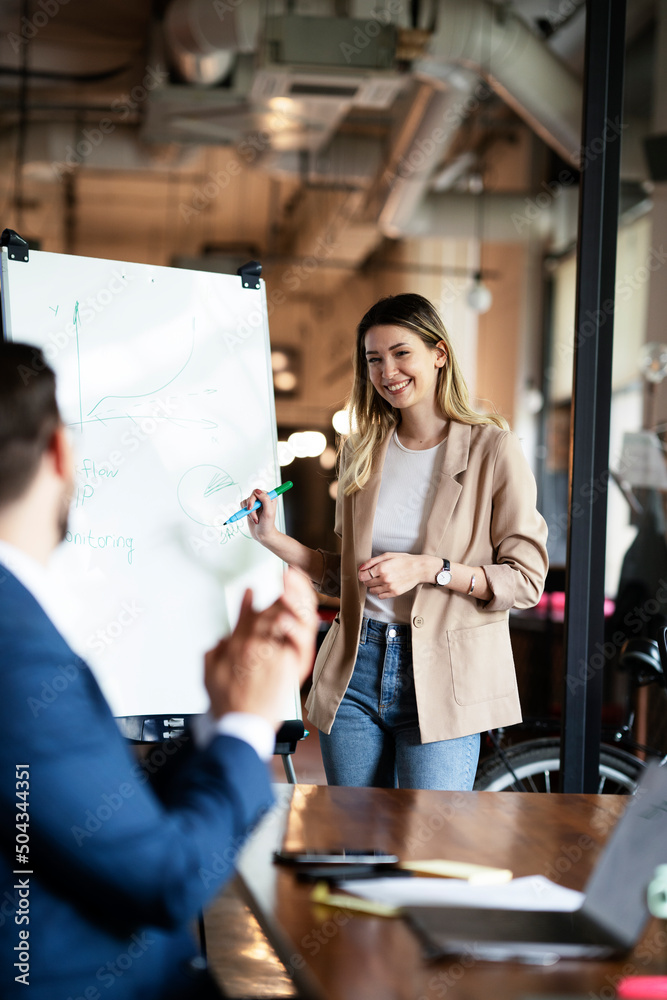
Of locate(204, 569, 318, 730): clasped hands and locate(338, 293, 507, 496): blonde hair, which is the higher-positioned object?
locate(338, 293, 507, 496): blonde hair

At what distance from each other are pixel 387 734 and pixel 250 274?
1148 millimetres

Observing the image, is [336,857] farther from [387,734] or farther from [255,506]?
[255,506]

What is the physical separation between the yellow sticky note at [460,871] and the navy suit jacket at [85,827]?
304 millimetres

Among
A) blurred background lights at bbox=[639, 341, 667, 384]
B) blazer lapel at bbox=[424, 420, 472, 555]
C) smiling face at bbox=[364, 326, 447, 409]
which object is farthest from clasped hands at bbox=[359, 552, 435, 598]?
blurred background lights at bbox=[639, 341, 667, 384]

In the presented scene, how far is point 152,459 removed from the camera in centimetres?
215

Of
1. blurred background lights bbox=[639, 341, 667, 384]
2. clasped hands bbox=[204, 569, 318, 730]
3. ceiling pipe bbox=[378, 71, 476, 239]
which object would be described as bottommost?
clasped hands bbox=[204, 569, 318, 730]

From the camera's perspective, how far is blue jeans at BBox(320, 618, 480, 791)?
76.3 inches

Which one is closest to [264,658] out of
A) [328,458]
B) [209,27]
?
[209,27]

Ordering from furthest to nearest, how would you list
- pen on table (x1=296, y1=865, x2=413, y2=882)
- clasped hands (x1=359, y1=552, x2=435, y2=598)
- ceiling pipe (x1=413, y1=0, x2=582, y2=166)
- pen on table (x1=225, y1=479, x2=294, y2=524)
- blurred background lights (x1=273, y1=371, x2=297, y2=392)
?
blurred background lights (x1=273, y1=371, x2=297, y2=392), ceiling pipe (x1=413, y1=0, x2=582, y2=166), pen on table (x1=225, y1=479, x2=294, y2=524), clasped hands (x1=359, y1=552, x2=435, y2=598), pen on table (x1=296, y1=865, x2=413, y2=882)

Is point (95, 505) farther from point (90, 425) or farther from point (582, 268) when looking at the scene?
point (582, 268)

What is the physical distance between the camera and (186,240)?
11719mm

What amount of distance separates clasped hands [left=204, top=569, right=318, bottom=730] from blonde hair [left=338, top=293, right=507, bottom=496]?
116 cm

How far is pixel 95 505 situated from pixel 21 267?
0.54m

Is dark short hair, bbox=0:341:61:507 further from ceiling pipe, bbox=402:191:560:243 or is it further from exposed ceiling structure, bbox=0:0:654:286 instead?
ceiling pipe, bbox=402:191:560:243
